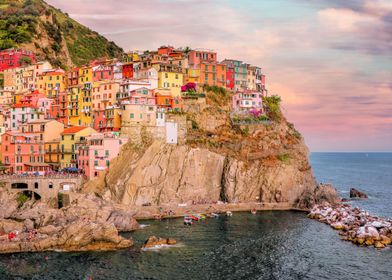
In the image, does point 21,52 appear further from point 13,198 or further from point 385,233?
point 385,233

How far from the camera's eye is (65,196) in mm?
84938

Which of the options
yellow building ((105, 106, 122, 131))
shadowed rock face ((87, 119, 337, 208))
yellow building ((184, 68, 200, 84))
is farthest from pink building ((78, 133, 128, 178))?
yellow building ((184, 68, 200, 84))

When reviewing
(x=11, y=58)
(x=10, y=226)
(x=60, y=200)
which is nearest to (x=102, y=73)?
(x=11, y=58)

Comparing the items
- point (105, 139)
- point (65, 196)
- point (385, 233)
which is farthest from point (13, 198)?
point (385, 233)

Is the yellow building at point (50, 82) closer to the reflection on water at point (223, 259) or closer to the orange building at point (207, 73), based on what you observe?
the orange building at point (207, 73)

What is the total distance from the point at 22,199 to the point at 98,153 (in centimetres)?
1493

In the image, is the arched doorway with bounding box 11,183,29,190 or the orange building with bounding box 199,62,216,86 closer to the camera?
the arched doorway with bounding box 11,183,29,190

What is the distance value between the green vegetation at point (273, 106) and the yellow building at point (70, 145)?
41.8 m

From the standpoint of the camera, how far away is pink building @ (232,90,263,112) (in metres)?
112

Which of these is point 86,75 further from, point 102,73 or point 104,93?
point 104,93

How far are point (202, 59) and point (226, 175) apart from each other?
3262cm

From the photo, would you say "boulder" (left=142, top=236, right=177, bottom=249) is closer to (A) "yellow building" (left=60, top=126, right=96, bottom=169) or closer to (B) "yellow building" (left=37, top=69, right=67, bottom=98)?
(A) "yellow building" (left=60, top=126, right=96, bottom=169)

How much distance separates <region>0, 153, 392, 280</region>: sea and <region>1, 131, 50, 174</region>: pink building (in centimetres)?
2871

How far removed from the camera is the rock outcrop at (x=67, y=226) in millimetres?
66250
